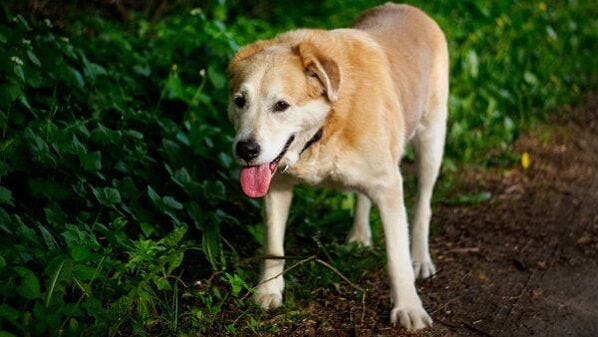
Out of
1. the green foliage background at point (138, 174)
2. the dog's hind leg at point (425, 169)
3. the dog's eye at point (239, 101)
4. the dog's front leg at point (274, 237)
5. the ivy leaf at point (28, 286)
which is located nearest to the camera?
the ivy leaf at point (28, 286)

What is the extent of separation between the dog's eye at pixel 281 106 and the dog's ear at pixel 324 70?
0.67ft

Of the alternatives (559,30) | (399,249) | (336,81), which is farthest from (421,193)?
(559,30)

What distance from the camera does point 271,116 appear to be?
442 centimetres

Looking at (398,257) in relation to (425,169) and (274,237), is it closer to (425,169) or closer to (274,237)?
(274,237)

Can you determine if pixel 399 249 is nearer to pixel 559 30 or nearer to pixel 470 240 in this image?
pixel 470 240

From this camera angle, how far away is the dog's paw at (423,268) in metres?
5.55

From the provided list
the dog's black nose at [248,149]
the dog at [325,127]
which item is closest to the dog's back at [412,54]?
the dog at [325,127]

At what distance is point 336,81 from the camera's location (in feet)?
14.7

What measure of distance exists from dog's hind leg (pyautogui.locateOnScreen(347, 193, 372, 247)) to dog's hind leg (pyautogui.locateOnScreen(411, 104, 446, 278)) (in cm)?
28

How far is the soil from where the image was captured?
187 inches

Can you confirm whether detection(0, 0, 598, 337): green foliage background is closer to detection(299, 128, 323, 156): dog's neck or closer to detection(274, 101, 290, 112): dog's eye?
detection(299, 128, 323, 156): dog's neck

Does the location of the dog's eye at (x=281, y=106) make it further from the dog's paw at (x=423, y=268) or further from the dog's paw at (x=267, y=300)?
the dog's paw at (x=423, y=268)

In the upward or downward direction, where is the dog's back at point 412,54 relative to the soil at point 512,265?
upward

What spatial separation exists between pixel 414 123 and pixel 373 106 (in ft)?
2.84
